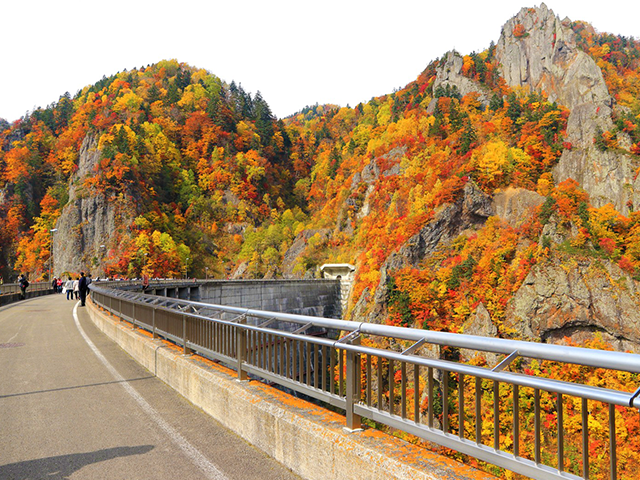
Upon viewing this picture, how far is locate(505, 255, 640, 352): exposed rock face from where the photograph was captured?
47.2m

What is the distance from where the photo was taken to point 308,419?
12.6 ft

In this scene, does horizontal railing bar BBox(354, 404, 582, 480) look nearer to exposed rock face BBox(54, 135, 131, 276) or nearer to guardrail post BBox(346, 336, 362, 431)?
guardrail post BBox(346, 336, 362, 431)

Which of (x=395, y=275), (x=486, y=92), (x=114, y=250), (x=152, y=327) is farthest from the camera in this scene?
(x=486, y=92)

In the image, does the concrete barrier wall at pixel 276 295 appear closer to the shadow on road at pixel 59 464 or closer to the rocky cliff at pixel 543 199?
the rocky cliff at pixel 543 199

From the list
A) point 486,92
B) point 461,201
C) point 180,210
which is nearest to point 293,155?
point 180,210

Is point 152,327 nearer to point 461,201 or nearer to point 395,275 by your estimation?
point 395,275

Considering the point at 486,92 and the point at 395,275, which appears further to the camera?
the point at 486,92

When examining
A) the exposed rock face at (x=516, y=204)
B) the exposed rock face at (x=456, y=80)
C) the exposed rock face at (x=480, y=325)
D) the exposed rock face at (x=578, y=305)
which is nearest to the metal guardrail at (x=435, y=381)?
the exposed rock face at (x=480, y=325)

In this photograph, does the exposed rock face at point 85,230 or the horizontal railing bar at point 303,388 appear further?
the exposed rock face at point 85,230

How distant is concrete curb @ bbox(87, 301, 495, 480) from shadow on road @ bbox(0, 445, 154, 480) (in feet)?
3.42

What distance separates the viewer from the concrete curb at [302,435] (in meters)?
2.85

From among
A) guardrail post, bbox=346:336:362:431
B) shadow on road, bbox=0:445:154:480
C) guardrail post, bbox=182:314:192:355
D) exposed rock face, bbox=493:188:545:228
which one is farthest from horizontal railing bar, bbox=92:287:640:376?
exposed rock face, bbox=493:188:545:228

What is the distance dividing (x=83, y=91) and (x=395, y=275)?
459 ft

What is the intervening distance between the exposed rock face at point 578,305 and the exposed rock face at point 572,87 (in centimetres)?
2233
